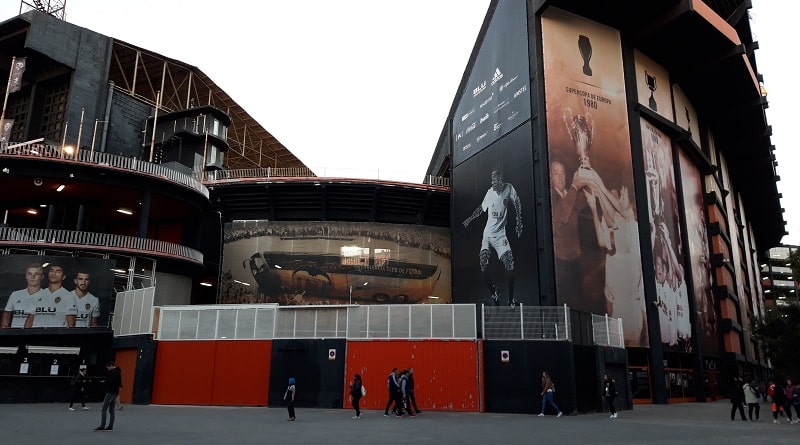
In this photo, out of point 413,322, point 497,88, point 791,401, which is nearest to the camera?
point 791,401

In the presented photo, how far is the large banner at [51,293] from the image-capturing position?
1173 inches

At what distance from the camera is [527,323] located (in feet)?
74.1

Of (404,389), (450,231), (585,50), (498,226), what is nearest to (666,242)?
(498,226)

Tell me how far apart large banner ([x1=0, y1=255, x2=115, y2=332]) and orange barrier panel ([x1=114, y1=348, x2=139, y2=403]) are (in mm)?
3931

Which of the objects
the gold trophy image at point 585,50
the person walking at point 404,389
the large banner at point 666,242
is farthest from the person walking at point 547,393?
the gold trophy image at point 585,50

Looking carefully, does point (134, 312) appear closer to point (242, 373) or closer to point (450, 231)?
point (242, 373)

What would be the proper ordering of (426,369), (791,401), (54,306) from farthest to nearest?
(54,306)
(426,369)
(791,401)

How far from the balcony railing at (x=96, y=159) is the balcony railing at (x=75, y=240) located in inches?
163

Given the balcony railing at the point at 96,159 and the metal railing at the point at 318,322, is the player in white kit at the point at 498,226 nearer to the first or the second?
the metal railing at the point at 318,322

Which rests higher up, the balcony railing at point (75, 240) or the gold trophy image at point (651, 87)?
the gold trophy image at point (651, 87)

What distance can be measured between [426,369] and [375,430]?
329 inches

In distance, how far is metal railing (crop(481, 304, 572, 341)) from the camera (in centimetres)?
2222

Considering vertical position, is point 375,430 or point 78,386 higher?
point 78,386

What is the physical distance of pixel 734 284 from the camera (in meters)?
51.0
